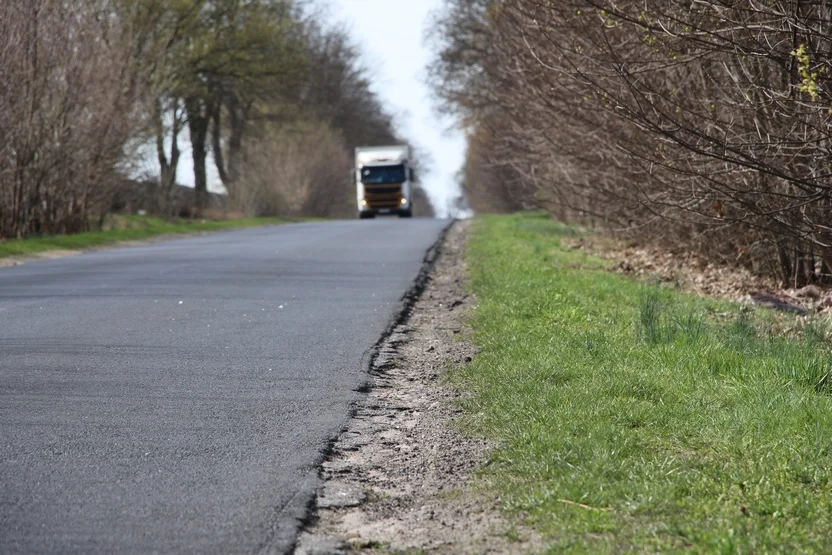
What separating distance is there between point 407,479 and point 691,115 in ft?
30.8

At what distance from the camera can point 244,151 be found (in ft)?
171

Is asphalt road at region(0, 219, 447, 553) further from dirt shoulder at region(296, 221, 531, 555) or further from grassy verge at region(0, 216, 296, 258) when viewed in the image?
grassy verge at region(0, 216, 296, 258)

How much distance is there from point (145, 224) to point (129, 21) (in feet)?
22.6

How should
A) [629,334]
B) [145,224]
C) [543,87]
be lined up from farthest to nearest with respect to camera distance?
1. [145,224]
2. [543,87]
3. [629,334]

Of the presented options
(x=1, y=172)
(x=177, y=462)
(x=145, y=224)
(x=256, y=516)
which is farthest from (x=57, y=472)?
(x=145, y=224)

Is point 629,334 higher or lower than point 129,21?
lower

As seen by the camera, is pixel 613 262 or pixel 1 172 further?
pixel 1 172

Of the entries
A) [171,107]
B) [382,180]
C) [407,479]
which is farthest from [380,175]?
[407,479]

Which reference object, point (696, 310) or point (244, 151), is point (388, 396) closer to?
point (696, 310)

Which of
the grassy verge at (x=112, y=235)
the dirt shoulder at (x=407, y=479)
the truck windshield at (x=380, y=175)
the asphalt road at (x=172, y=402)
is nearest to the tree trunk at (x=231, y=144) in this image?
the truck windshield at (x=380, y=175)

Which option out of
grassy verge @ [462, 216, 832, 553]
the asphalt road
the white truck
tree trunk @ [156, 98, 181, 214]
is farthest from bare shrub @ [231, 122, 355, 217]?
grassy verge @ [462, 216, 832, 553]

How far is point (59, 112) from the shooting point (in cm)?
2411

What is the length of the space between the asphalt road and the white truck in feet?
128

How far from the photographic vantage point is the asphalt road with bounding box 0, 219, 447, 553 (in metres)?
4.44
